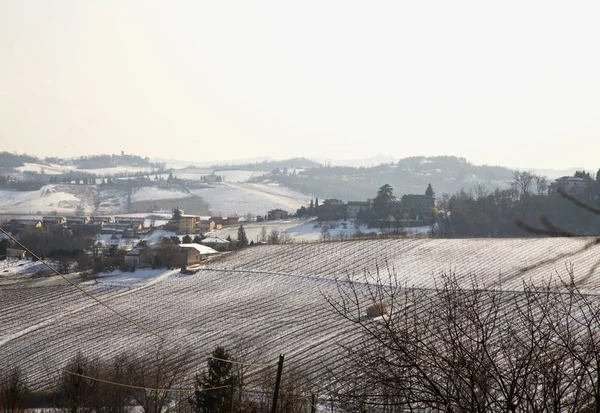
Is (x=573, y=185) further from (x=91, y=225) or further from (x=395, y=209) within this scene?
(x=91, y=225)

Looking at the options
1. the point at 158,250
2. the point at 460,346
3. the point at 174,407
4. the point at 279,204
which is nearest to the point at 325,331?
the point at 174,407

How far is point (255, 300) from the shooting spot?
3375 centimetres

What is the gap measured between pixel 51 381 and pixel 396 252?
23801 mm

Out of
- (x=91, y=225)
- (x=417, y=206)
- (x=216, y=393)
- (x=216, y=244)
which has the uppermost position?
(x=417, y=206)

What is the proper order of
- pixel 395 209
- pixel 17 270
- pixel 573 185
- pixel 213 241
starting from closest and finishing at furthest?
pixel 17 270, pixel 213 241, pixel 573 185, pixel 395 209

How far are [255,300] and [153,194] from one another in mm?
129591

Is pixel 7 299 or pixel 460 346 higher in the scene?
pixel 460 346

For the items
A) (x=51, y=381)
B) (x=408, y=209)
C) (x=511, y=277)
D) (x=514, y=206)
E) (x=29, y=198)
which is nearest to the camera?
(x=51, y=381)

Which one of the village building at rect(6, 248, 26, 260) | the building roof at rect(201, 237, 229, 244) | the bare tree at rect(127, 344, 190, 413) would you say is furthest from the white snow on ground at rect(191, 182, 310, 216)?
the bare tree at rect(127, 344, 190, 413)

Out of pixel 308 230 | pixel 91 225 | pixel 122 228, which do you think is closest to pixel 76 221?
pixel 91 225

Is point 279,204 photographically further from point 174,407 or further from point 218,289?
point 174,407

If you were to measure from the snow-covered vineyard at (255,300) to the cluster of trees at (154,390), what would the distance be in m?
1.26

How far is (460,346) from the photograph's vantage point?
18.6 feet

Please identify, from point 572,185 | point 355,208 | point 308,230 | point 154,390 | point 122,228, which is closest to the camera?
point 154,390
